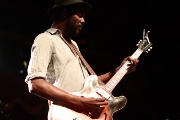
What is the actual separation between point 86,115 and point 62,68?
44 centimetres

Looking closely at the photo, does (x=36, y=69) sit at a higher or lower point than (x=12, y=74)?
lower

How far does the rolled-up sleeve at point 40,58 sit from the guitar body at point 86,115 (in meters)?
0.29

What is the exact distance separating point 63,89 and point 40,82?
0.85ft

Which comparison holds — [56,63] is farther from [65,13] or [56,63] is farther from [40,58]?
[65,13]

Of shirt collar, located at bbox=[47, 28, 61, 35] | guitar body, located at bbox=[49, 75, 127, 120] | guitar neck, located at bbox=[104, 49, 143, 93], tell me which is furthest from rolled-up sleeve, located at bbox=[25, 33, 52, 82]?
guitar neck, located at bbox=[104, 49, 143, 93]

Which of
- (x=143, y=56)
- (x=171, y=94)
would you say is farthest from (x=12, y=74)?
(x=171, y=94)

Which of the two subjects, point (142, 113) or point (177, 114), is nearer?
point (177, 114)

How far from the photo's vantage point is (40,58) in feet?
7.78

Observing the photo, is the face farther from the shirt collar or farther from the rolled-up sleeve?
the rolled-up sleeve

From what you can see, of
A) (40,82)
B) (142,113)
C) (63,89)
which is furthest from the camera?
(142,113)

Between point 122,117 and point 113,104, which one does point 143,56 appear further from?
point 113,104

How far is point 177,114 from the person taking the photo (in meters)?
6.17

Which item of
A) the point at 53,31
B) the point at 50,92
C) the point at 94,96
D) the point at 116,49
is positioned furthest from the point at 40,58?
the point at 116,49

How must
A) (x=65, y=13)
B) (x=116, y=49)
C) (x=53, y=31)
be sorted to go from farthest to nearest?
(x=116, y=49)
(x=65, y=13)
(x=53, y=31)
